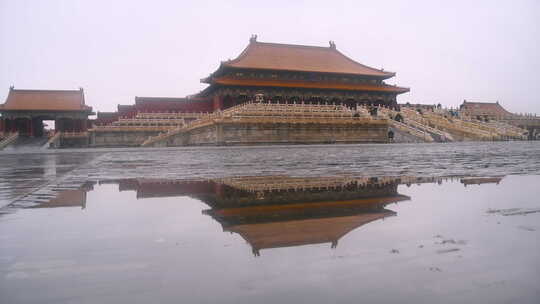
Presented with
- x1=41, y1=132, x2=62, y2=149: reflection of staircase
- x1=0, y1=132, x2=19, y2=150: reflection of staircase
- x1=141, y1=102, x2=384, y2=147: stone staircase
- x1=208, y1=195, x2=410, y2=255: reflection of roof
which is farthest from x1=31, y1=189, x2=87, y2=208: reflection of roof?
x1=0, y1=132, x2=19, y2=150: reflection of staircase

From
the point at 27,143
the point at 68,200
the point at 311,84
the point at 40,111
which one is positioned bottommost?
the point at 68,200

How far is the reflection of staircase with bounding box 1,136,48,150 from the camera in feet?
108

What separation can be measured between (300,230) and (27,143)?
36722 millimetres

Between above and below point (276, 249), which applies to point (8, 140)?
above

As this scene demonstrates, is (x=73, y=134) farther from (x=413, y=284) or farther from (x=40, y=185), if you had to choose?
(x=413, y=284)

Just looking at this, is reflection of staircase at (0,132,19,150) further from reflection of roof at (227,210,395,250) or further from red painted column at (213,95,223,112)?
reflection of roof at (227,210,395,250)

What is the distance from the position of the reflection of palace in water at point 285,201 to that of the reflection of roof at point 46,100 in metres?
37.0

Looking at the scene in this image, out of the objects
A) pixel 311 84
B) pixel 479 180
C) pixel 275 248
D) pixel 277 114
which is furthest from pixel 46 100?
pixel 275 248

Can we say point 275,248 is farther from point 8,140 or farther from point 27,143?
point 8,140

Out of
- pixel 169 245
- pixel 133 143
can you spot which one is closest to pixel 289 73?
pixel 133 143

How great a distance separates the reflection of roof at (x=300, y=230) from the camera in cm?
258

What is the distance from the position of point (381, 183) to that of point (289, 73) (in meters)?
36.8

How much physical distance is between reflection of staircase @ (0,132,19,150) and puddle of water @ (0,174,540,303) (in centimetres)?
3349

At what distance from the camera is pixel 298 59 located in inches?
1740
